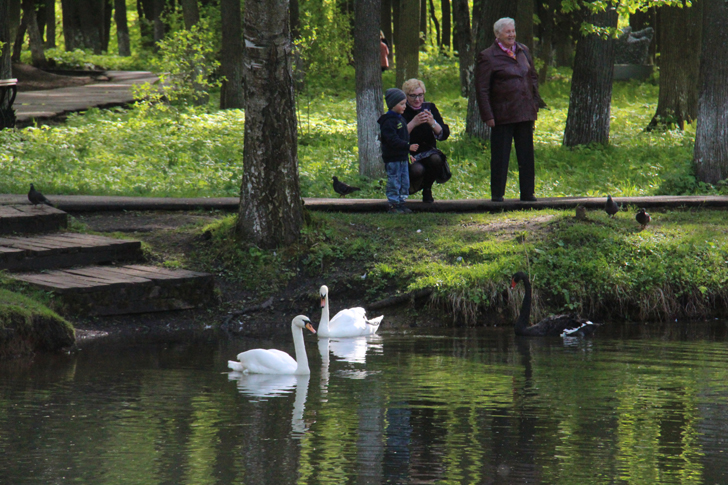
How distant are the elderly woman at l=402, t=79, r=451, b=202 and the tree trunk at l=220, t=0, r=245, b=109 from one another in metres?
10.7

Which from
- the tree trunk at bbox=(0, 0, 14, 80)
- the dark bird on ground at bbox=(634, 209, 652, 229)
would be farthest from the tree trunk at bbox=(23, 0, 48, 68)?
the dark bird on ground at bbox=(634, 209, 652, 229)

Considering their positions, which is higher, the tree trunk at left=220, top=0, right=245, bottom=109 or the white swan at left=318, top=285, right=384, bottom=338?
the tree trunk at left=220, top=0, right=245, bottom=109

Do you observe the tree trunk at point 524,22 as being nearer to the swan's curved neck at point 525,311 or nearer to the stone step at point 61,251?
the swan's curved neck at point 525,311

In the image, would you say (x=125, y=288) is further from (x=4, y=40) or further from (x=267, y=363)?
(x=4, y=40)

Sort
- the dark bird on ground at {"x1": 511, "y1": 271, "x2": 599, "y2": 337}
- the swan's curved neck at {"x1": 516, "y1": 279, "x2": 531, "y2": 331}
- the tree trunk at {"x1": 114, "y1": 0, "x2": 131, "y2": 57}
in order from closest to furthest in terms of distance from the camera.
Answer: the dark bird on ground at {"x1": 511, "y1": 271, "x2": 599, "y2": 337}, the swan's curved neck at {"x1": 516, "y1": 279, "x2": 531, "y2": 331}, the tree trunk at {"x1": 114, "y1": 0, "x2": 131, "y2": 57}

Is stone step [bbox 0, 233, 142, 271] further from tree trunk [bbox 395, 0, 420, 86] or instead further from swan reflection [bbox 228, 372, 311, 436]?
tree trunk [bbox 395, 0, 420, 86]

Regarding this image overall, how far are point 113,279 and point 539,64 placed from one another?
24.5m

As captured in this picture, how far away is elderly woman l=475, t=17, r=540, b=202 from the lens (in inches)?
506

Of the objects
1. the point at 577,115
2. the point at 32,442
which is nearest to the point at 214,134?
the point at 577,115

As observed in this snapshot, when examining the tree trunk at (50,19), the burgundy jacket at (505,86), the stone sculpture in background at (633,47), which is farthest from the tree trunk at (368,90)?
the tree trunk at (50,19)

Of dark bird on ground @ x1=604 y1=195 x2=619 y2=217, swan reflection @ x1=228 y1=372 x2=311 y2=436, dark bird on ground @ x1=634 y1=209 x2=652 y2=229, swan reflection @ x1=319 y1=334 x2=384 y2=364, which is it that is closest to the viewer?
swan reflection @ x1=228 y1=372 x2=311 y2=436

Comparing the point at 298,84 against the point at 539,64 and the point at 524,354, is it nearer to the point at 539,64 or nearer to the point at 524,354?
the point at 539,64

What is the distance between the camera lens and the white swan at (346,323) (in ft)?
32.0

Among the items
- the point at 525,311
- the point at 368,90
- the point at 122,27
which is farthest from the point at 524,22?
the point at 122,27
